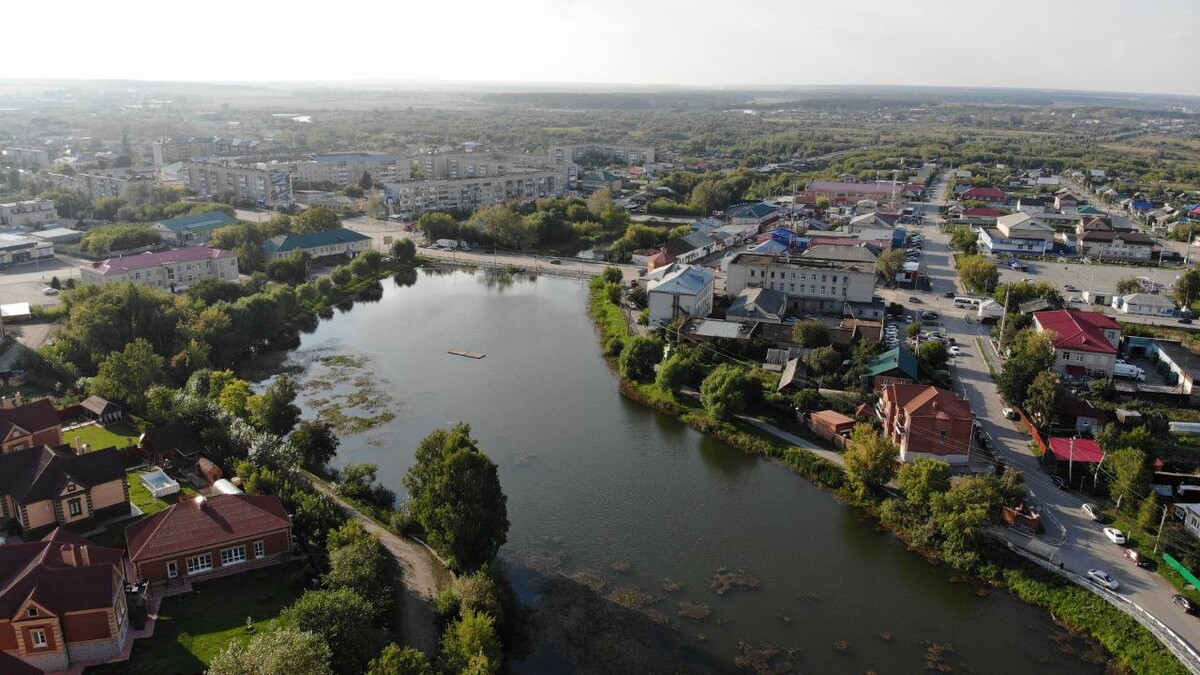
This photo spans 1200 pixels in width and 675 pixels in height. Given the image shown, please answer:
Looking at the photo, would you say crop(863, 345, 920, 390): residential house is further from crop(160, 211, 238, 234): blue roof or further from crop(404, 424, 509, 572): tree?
crop(160, 211, 238, 234): blue roof

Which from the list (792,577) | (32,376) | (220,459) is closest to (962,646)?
(792,577)

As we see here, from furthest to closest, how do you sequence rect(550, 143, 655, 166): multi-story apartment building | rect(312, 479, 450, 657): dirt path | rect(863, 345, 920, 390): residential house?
rect(550, 143, 655, 166): multi-story apartment building, rect(863, 345, 920, 390): residential house, rect(312, 479, 450, 657): dirt path

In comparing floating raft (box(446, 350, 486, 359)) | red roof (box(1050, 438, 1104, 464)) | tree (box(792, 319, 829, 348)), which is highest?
tree (box(792, 319, 829, 348))

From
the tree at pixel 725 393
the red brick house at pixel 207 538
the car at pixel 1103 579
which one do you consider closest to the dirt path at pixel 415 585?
the red brick house at pixel 207 538

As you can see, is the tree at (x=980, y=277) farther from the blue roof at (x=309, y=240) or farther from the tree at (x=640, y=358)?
the blue roof at (x=309, y=240)

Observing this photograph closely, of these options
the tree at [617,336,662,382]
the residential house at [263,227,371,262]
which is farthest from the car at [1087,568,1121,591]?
the residential house at [263,227,371,262]

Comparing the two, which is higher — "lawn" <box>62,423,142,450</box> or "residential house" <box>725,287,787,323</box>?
"residential house" <box>725,287,787,323</box>

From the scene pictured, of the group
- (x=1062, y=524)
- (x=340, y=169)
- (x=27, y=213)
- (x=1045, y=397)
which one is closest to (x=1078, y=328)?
(x=1045, y=397)
